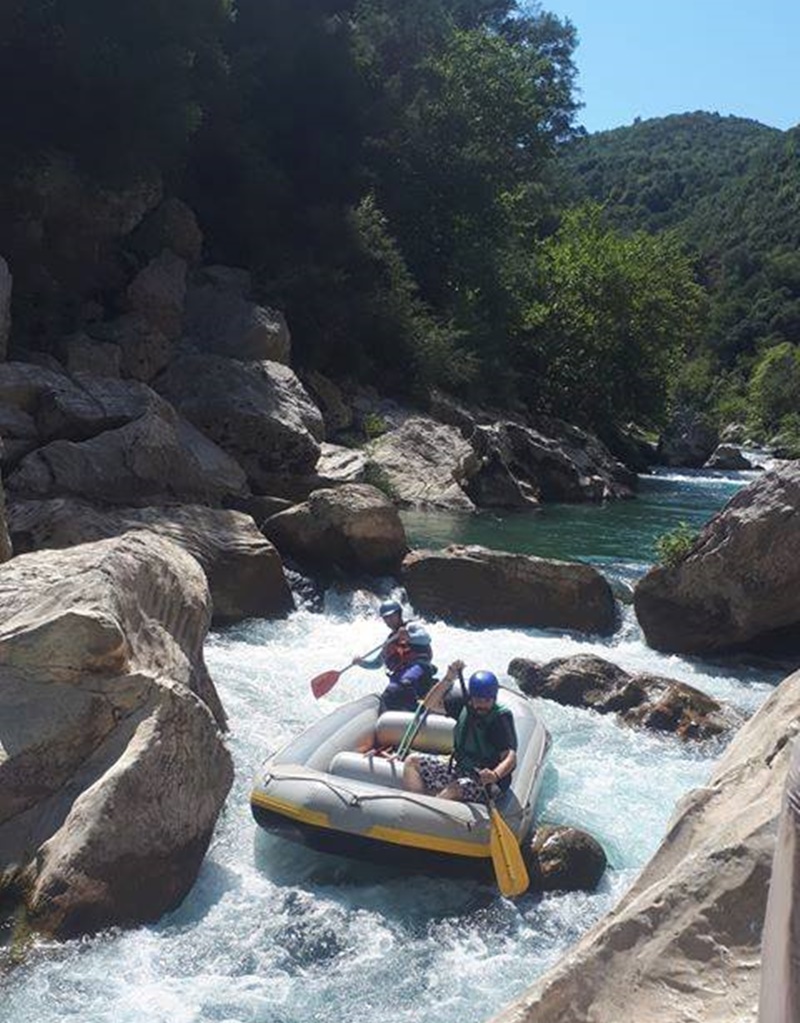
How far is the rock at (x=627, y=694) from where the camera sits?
860cm

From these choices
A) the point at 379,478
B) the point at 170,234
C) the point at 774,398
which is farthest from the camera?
the point at 774,398

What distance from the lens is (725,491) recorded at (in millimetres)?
25562

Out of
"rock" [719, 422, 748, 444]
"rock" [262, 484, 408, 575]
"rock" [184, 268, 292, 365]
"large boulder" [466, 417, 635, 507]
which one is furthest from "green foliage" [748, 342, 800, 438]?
"rock" [262, 484, 408, 575]

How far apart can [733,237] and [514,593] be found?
80.7 meters

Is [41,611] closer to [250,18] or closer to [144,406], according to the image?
[144,406]

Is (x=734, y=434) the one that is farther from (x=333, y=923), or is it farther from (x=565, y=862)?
(x=333, y=923)

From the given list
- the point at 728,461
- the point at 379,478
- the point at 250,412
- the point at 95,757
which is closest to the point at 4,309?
the point at 250,412

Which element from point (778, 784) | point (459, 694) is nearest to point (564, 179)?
point (459, 694)

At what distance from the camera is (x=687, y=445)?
3375cm

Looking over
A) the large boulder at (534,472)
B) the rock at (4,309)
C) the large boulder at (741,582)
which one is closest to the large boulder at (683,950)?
the large boulder at (741,582)

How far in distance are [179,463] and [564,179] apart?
3528 centimetres

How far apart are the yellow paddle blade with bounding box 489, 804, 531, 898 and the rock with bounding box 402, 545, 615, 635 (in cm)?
584

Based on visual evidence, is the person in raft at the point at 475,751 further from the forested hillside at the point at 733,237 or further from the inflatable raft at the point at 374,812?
the forested hillside at the point at 733,237

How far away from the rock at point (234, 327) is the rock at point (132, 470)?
496 cm
